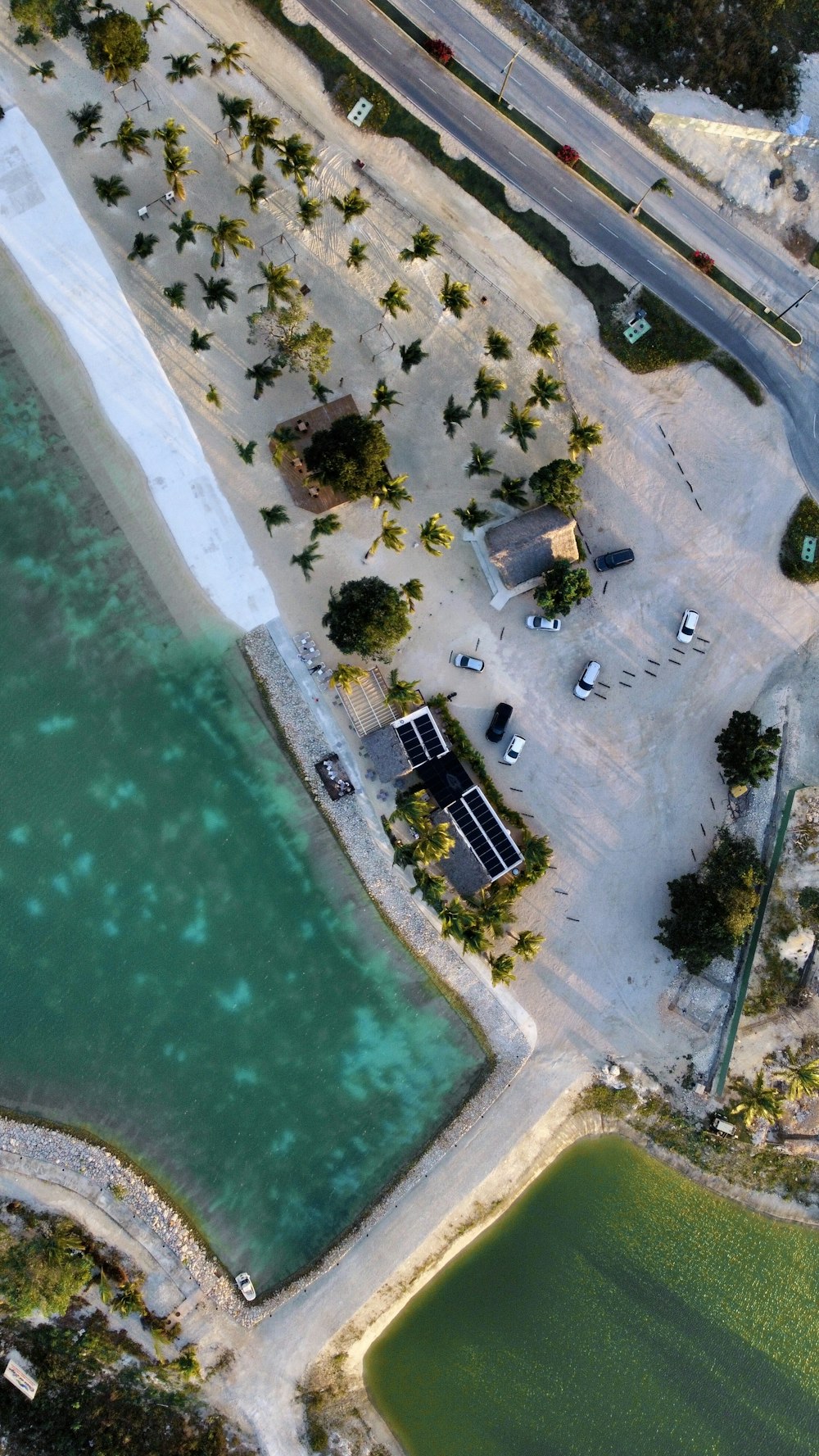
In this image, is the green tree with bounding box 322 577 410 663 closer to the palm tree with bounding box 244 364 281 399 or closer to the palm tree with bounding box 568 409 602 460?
the palm tree with bounding box 244 364 281 399

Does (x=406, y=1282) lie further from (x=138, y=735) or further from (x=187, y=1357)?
(x=138, y=735)

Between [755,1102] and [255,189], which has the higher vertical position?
[255,189]

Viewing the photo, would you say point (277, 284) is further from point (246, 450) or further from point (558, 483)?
point (558, 483)

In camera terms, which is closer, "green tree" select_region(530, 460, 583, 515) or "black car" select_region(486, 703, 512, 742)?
"green tree" select_region(530, 460, 583, 515)

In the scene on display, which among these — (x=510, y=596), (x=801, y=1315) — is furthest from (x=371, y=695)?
(x=801, y=1315)

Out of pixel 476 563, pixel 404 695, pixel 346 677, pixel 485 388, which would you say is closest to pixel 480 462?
pixel 485 388

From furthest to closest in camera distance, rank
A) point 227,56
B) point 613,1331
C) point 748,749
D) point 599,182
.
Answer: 1. point 613,1331
2. point 599,182
3. point 748,749
4. point 227,56

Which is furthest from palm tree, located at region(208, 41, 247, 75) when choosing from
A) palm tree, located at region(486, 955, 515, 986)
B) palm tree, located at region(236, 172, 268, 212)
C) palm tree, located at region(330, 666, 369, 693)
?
palm tree, located at region(486, 955, 515, 986)

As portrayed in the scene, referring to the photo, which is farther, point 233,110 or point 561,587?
point 561,587
